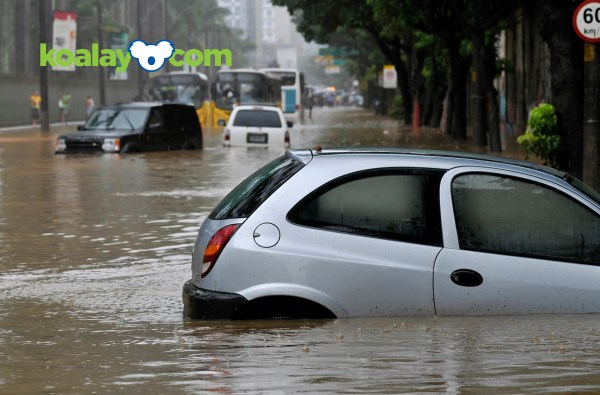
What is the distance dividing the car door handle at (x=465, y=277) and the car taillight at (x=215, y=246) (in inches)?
51.4

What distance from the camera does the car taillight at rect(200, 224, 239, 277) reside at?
8.01m

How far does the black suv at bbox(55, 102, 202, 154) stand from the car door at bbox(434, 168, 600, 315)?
26.0 m

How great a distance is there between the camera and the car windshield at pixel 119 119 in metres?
34.6

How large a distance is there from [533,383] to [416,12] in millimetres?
33496

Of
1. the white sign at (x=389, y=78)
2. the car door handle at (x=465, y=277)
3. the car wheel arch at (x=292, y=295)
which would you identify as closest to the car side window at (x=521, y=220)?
the car door handle at (x=465, y=277)

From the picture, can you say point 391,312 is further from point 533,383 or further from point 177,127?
point 177,127

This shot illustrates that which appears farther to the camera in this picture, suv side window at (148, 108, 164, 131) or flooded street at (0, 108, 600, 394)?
suv side window at (148, 108, 164, 131)

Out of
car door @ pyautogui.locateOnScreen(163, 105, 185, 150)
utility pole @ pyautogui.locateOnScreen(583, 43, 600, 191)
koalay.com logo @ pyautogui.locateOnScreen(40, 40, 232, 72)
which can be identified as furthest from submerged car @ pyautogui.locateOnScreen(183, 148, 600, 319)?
koalay.com logo @ pyautogui.locateOnScreen(40, 40, 232, 72)

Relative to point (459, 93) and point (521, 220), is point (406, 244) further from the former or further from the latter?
point (459, 93)

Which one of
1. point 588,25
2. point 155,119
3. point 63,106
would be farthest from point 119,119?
point 63,106

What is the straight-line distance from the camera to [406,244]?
784 cm

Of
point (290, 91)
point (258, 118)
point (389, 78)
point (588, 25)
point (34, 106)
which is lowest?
point (34, 106)

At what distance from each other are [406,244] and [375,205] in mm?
297

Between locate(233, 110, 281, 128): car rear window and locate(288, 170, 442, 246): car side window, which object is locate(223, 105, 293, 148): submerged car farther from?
locate(288, 170, 442, 246): car side window
